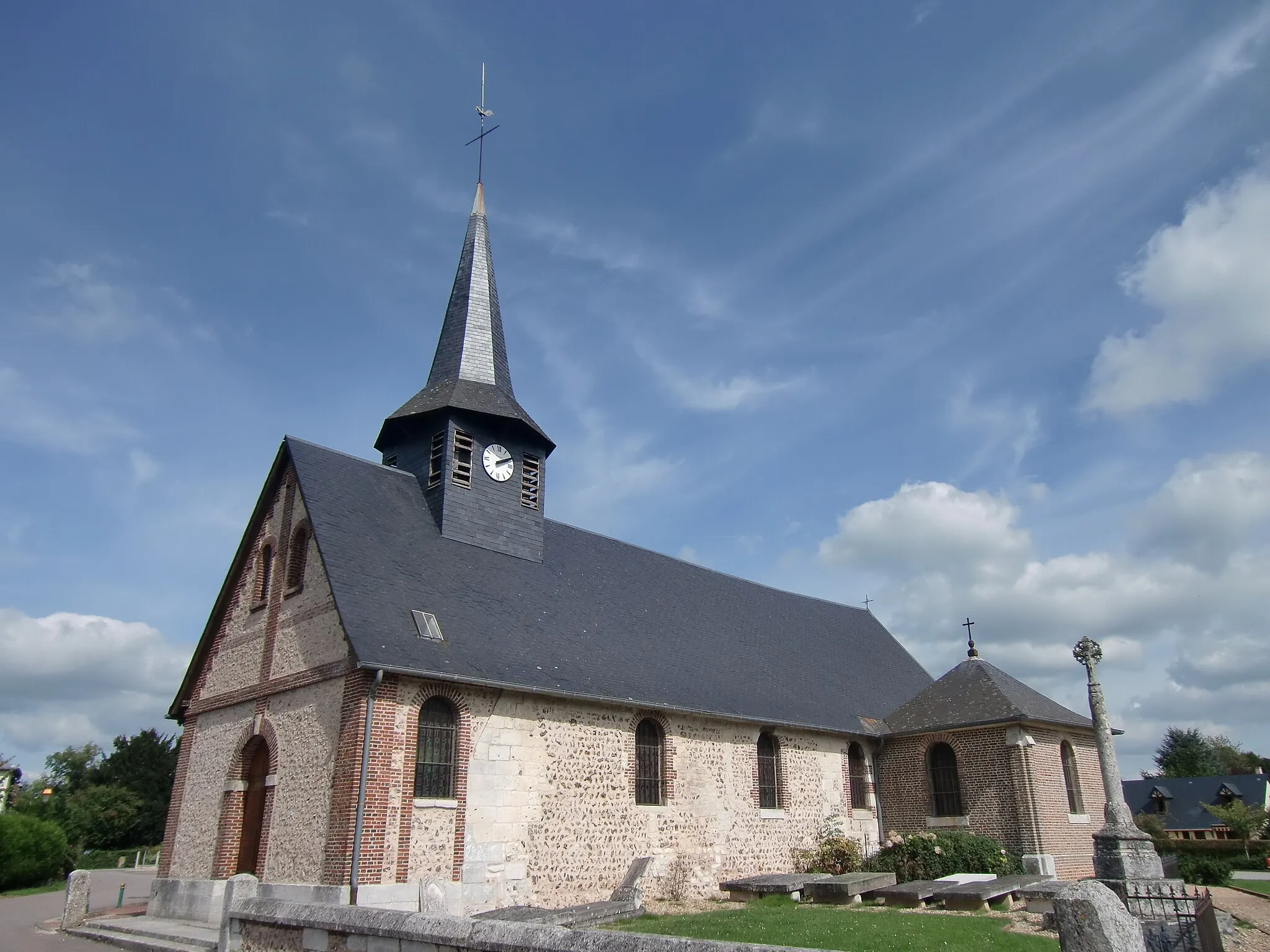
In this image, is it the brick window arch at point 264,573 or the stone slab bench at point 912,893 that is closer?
the stone slab bench at point 912,893

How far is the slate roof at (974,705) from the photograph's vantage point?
18938 millimetres

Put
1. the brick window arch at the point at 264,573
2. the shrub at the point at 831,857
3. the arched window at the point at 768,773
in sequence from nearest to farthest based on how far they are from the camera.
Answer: the brick window arch at the point at 264,573 < the shrub at the point at 831,857 < the arched window at the point at 768,773

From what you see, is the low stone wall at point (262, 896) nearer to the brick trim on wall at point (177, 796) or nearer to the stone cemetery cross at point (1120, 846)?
the brick trim on wall at point (177, 796)

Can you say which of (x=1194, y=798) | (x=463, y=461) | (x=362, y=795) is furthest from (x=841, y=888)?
(x=1194, y=798)

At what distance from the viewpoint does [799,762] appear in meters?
18.5

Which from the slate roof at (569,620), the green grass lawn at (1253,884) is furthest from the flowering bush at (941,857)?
the green grass lawn at (1253,884)

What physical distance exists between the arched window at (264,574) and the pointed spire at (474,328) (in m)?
4.84

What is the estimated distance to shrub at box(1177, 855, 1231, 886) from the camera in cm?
2253

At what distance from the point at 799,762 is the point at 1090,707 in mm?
6292

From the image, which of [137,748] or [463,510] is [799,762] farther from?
[137,748]

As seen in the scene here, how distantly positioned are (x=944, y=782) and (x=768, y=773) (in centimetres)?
444

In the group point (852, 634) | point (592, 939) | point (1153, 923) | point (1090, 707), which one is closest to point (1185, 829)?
point (852, 634)

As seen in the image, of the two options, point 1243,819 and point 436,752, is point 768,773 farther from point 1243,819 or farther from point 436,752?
point 1243,819

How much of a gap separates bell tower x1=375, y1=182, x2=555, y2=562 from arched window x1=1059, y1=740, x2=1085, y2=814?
1207cm
